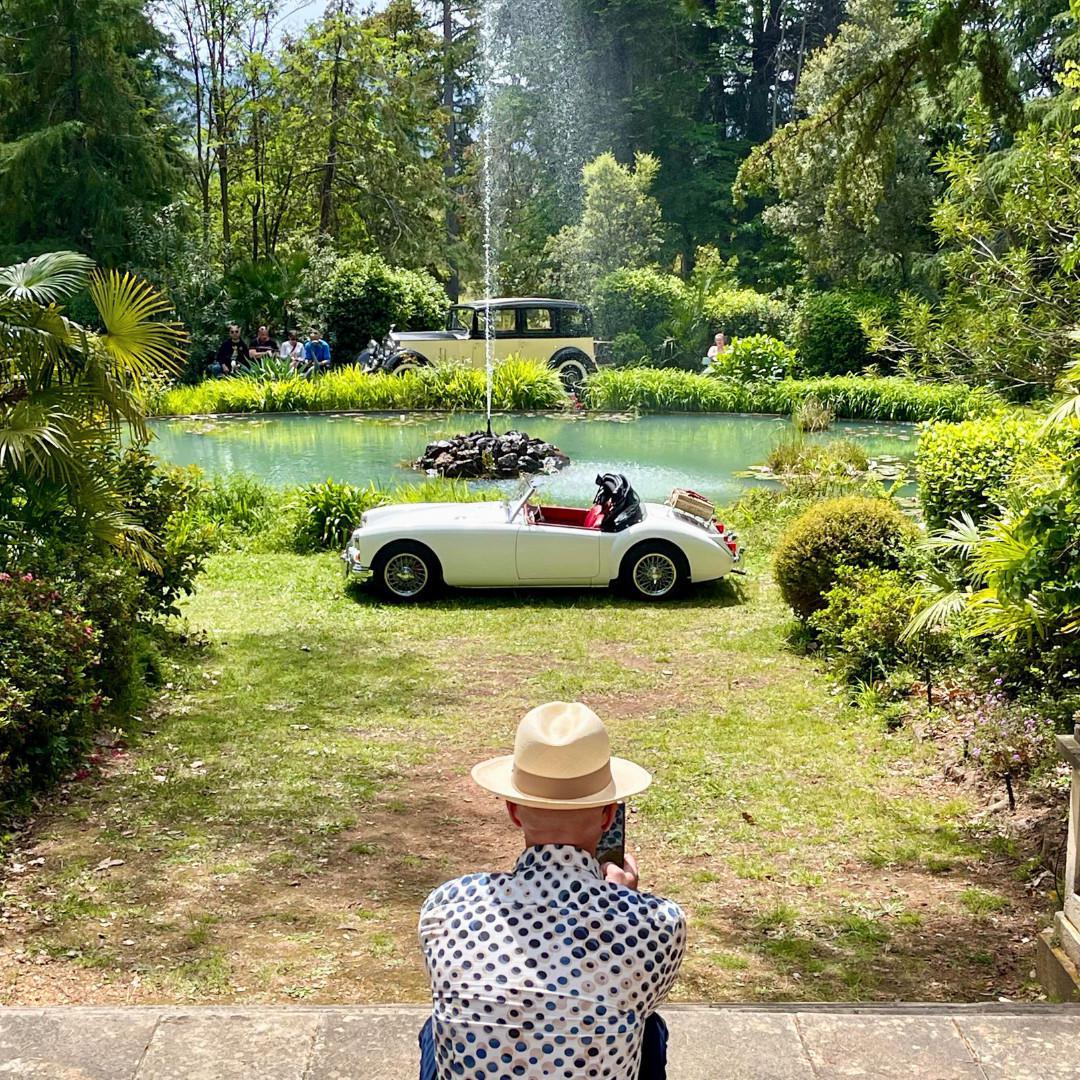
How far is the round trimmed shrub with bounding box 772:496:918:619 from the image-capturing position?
340 inches

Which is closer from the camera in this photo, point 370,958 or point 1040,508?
point 370,958

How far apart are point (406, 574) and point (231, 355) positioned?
19.8 metres

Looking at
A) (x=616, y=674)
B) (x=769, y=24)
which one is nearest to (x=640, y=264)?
(x=769, y=24)

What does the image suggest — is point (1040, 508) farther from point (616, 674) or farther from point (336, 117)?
point (336, 117)

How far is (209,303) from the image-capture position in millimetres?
30766

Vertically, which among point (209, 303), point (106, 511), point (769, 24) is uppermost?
point (769, 24)

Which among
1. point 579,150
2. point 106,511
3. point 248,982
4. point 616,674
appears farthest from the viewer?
point 579,150

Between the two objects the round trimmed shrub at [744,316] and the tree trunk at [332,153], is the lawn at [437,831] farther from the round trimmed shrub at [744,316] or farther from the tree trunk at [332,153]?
the tree trunk at [332,153]

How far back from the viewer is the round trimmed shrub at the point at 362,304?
29.4 m

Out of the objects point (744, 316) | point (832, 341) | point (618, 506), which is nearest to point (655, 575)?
point (618, 506)

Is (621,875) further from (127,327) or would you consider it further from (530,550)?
(530,550)

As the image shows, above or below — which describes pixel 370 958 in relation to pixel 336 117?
below

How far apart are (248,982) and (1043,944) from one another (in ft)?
8.81

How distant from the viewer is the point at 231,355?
2844 centimetres
